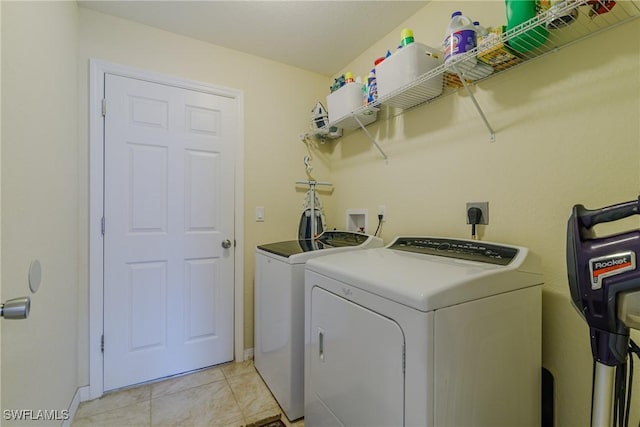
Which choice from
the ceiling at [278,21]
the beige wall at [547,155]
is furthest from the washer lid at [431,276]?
the ceiling at [278,21]

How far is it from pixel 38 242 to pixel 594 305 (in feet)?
6.01

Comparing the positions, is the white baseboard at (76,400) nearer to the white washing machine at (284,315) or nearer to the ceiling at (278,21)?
the white washing machine at (284,315)

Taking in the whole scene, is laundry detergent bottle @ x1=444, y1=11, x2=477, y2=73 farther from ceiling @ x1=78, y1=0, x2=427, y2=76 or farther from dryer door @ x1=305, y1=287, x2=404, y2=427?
dryer door @ x1=305, y1=287, x2=404, y2=427

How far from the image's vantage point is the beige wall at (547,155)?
100cm

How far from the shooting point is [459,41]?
3.93ft

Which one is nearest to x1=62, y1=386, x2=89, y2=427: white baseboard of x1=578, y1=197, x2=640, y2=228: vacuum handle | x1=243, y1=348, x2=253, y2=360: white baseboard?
x1=243, y1=348, x2=253, y2=360: white baseboard

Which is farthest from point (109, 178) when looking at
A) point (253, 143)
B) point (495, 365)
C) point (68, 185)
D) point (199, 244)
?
point (495, 365)

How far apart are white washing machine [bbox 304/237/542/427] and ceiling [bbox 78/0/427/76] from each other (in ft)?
5.06

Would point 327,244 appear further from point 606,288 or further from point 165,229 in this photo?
point 606,288

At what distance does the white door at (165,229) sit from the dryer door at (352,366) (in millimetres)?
1120

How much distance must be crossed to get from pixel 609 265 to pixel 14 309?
1.36m

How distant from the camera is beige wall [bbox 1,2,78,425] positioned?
0.92 m

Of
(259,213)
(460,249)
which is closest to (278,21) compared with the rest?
(259,213)

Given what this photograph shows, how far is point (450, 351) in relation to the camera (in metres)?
0.82
